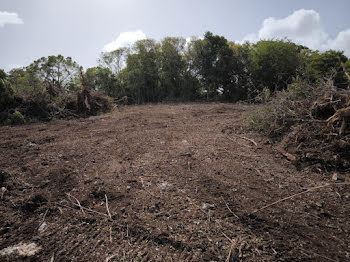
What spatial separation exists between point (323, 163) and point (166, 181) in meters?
2.13

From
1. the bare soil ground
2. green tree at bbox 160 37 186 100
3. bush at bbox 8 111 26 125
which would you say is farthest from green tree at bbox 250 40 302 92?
bush at bbox 8 111 26 125

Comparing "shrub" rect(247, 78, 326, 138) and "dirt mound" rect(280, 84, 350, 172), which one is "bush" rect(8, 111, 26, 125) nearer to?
"shrub" rect(247, 78, 326, 138)

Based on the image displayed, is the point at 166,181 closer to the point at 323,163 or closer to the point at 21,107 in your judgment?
the point at 323,163

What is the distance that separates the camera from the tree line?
48.1 ft

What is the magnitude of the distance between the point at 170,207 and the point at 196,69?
17.0 m

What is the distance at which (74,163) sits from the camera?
120 inches

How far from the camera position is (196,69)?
57.7ft

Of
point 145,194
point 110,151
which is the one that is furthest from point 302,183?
point 110,151

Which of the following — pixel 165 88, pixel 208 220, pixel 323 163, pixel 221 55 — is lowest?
pixel 208 220

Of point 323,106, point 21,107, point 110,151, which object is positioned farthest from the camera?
point 21,107

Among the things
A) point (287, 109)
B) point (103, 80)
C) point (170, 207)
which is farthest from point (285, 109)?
point (103, 80)

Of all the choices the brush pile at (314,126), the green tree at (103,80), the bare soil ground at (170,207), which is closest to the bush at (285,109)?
the brush pile at (314,126)

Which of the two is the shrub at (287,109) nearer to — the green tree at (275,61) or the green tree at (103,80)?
the green tree at (275,61)

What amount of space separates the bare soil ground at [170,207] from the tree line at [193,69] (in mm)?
12277
